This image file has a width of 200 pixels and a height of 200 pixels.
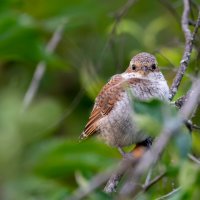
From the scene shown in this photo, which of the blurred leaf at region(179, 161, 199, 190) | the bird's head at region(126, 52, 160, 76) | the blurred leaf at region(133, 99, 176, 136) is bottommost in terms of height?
the bird's head at region(126, 52, 160, 76)

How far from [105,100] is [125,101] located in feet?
1.05

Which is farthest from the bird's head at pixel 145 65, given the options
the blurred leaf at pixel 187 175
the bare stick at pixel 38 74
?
the blurred leaf at pixel 187 175

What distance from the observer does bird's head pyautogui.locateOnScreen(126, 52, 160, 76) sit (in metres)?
4.81

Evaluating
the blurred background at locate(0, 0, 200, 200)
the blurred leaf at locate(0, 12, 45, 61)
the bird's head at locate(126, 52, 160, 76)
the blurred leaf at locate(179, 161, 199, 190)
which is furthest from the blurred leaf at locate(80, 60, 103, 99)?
the blurred leaf at locate(179, 161, 199, 190)

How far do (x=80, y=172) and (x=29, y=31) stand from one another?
5.74 feet

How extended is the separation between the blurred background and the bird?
0.44 ft

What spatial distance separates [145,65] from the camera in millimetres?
4836

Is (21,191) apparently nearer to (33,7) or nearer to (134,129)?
(134,129)

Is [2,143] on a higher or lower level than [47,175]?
higher

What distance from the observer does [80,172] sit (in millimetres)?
1962

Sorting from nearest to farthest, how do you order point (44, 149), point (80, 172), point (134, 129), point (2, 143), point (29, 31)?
point (2, 143), point (44, 149), point (80, 172), point (29, 31), point (134, 129)

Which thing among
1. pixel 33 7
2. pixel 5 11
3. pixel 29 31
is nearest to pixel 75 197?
pixel 29 31

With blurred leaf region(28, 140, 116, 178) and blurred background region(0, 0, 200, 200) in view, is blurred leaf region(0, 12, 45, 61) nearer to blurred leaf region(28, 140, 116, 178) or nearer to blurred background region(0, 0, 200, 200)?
blurred background region(0, 0, 200, 200)

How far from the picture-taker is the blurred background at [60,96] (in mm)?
1651
